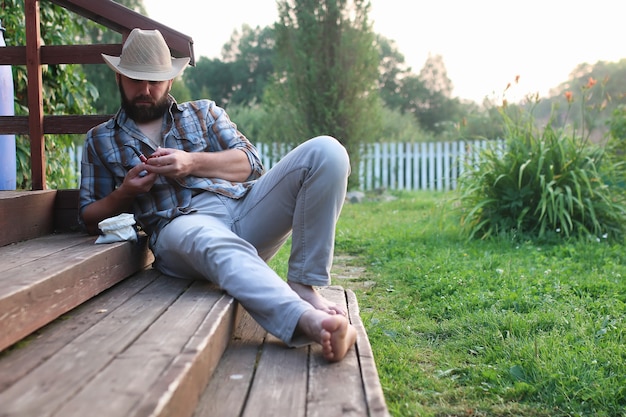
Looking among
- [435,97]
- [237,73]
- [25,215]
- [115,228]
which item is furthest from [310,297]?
[237,73]

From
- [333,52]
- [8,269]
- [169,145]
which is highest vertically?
[333,52]

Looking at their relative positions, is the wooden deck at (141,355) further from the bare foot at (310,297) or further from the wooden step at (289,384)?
the bare foot at (310,297)

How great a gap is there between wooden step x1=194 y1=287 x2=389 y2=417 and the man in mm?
61

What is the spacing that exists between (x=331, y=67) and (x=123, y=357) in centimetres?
1033

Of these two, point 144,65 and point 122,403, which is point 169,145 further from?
point 122,403

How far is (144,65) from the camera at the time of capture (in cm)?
237

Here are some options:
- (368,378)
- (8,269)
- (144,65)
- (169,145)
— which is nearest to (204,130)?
(169,145)

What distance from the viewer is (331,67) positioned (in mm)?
11266

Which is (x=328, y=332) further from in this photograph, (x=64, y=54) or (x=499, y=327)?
(x=64, y=54)

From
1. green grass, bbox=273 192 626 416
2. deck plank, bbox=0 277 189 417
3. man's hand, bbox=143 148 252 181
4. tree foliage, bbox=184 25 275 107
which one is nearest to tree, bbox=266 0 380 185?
green grass, bbox=273 192 626 416

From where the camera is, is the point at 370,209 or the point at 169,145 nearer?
the point at 169,145

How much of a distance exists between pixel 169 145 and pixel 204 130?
0.59 ft

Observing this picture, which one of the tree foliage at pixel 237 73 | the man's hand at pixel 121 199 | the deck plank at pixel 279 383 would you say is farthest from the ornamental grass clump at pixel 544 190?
the tree foliage at pixel 237 73

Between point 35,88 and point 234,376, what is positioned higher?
point 35,88
